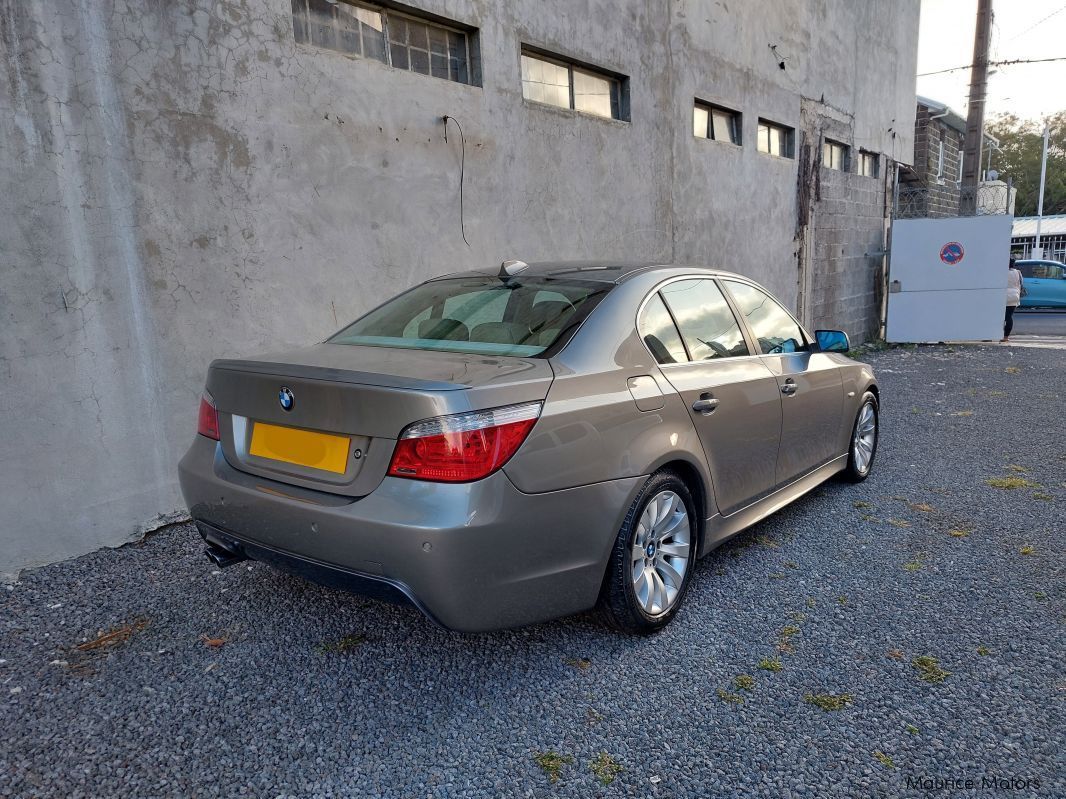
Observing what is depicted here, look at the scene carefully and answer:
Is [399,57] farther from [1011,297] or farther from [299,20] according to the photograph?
[1011,297]

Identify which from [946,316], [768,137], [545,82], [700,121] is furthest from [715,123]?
[946,316]

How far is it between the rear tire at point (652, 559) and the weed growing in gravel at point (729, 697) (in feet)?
1.30

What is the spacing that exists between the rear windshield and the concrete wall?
149 cm

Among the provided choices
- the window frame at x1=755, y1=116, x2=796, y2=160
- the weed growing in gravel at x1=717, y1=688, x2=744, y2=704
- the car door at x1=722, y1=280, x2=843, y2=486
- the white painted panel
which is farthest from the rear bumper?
the white painted panel

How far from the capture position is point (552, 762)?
2158 mm

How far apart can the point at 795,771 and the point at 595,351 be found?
152cm

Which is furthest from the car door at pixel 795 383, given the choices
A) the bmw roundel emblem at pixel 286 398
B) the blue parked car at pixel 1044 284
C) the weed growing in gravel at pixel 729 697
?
the blue parked car at pixel 1044 284

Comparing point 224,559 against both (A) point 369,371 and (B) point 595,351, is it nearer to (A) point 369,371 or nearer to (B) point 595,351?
(A) point 369,371

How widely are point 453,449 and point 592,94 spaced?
235 inches

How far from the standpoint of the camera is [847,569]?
3492 mm

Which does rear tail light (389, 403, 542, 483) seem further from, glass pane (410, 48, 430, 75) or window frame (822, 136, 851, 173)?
window frame (822, 136, 851, 173)

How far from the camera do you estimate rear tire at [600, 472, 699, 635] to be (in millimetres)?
2643

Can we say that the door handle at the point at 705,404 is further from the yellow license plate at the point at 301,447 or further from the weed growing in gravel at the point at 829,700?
the yellow license plate at the point at 301,447

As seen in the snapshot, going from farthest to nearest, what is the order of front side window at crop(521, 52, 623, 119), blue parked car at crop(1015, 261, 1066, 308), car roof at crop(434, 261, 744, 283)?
blue parked car at crop(1015, 261, 1066, 308), front side window at crop(521, 52, 623, 119), car roof at crop(434, 261, 744, 283)
